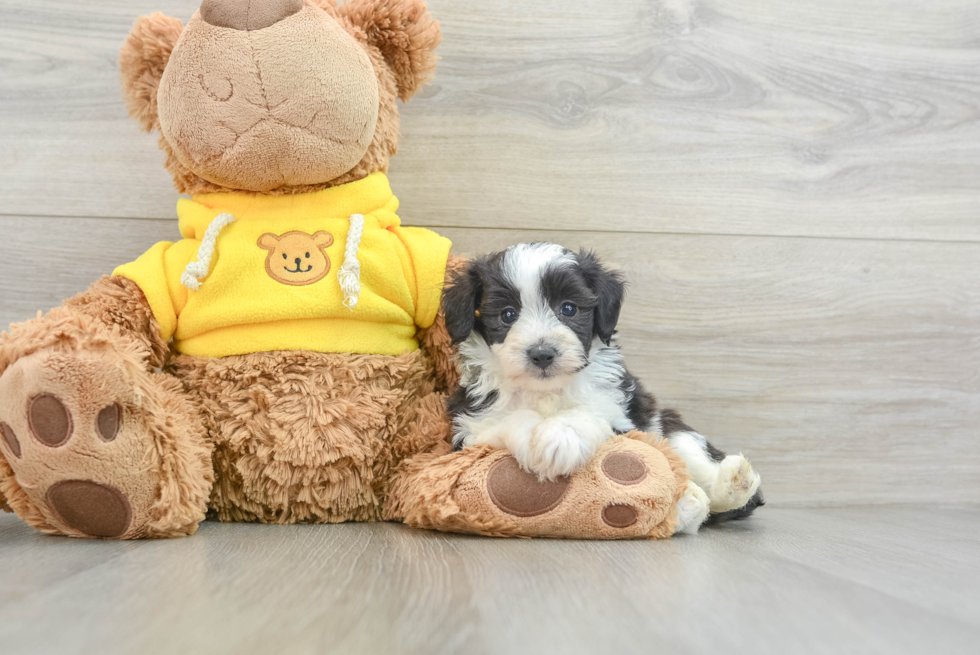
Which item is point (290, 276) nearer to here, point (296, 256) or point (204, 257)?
point (296, 256)

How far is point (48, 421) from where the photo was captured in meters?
1.18

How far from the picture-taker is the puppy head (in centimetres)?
136

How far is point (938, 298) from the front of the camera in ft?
6.68

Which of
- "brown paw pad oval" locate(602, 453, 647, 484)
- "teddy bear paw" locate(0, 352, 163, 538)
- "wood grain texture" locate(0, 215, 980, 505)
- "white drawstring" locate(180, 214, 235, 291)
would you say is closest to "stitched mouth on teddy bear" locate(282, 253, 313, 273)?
"white drawstring" locate(180, 214, 235, 291)

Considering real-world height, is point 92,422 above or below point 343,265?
below

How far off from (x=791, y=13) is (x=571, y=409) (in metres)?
1.32

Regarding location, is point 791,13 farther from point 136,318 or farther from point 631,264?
point 136,318

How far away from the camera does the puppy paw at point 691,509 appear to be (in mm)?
1402

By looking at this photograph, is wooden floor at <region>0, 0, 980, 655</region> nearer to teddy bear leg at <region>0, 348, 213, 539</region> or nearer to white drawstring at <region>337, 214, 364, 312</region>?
white drawstring at <region>337, 214, 364, 312</region>

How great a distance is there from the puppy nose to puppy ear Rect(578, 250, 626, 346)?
0.55 ft

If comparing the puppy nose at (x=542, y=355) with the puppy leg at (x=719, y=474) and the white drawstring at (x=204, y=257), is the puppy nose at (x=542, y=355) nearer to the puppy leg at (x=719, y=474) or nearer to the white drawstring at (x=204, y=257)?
the puppy leg at (x=719, y=474)

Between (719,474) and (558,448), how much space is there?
433 millimetres

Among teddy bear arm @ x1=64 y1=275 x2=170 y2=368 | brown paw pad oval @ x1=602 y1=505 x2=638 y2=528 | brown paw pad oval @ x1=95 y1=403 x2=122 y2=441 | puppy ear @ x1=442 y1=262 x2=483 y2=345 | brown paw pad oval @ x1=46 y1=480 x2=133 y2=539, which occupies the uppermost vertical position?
puppy ear @ x1=442 y1=262 x2=483 y2=345

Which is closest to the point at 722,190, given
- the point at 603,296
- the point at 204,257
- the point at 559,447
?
the point at 603,296
